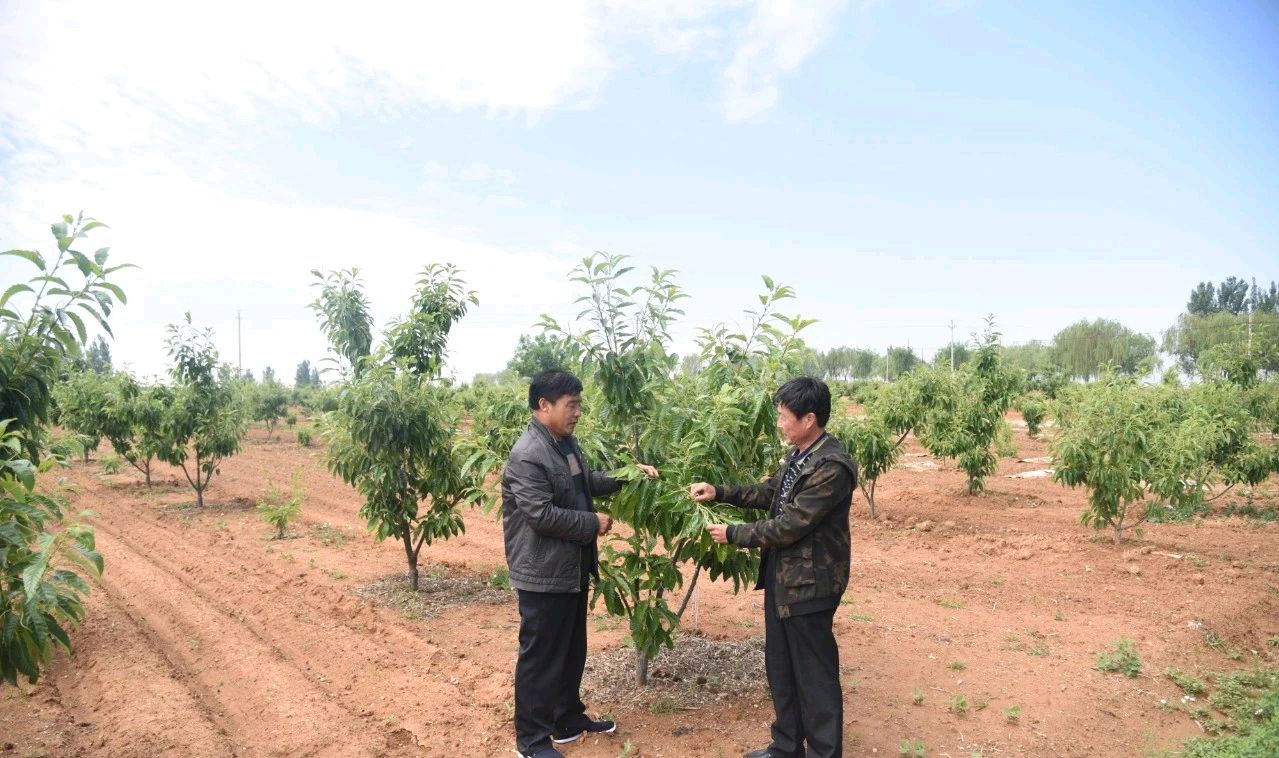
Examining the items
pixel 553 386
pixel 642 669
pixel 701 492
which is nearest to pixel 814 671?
pixel 701 492

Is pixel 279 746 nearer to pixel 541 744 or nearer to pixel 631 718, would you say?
pixel 541 744

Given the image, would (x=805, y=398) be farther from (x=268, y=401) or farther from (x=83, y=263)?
(x=268, y=401)

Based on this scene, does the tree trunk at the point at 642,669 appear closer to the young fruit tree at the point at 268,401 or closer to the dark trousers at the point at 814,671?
the dark trousers at the point at 814,671

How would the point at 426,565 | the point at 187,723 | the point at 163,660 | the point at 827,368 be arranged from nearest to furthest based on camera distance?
the point at 187,723
the point at 163,660
the point at 426,565
the point at 827,368

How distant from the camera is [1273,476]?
16.9 meters

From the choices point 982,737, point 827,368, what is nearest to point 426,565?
point 982,737

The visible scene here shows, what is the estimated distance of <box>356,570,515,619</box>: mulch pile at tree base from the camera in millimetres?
7447

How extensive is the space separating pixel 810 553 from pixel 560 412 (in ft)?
5.04

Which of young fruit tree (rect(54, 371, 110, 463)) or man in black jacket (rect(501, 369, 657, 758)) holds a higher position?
young fruit tree (rect(54, 371, 110, 463))

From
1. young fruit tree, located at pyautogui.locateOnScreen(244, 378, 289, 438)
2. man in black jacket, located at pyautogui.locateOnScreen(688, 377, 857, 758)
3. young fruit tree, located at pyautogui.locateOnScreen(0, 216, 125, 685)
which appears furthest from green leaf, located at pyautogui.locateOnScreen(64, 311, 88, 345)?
young fruit tree, located at pyautogui.locateOnScreen(244, 378, 289, 438)

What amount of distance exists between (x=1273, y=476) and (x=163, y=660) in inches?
841

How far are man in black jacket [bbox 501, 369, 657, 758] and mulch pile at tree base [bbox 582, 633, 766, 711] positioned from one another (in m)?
0.78

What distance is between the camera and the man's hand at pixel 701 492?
12.8ft

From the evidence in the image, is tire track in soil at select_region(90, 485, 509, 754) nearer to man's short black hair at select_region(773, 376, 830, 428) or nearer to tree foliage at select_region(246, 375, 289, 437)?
man's short black hair at select_region(773, 376, 830, 428)
